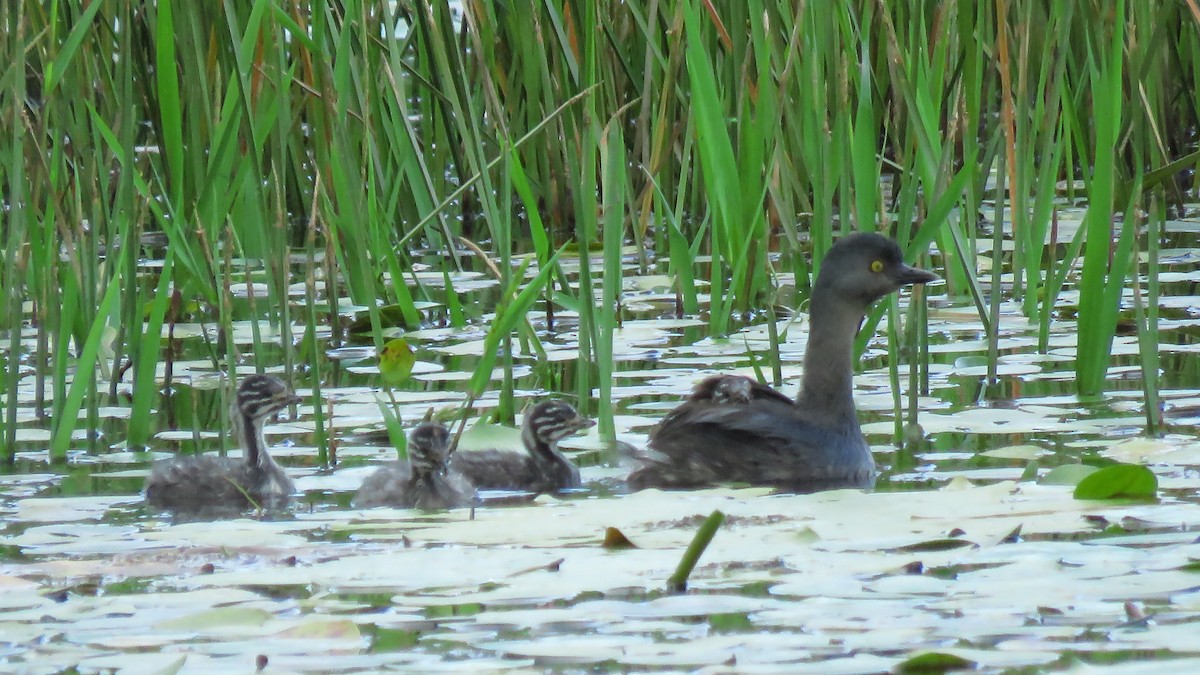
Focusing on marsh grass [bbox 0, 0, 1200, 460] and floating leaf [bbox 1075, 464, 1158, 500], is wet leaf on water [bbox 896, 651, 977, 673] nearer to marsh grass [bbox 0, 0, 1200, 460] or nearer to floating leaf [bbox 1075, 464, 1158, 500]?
floating leaf [bbox 1075, 464, 1158, 500]

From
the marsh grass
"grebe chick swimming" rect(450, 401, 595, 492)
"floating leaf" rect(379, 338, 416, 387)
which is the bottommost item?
"grebe chick swimming" rect(450, 401, 595, 492)

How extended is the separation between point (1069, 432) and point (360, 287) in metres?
2.86

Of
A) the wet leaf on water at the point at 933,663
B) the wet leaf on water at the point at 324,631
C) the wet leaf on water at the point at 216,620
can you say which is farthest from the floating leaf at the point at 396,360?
the wet leaf on water at the point at 933,663

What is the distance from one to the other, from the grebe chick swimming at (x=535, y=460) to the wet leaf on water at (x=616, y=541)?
122 cm

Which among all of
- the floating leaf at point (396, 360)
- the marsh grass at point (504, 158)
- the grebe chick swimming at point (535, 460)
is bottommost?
the grebe chick swimming at point (535, 460)

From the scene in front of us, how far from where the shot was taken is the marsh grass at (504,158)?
5523 millimetres

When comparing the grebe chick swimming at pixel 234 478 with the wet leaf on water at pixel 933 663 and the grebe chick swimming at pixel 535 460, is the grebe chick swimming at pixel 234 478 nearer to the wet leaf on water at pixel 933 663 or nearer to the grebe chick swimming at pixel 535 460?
the grebe chick swimming at pixel 535 460

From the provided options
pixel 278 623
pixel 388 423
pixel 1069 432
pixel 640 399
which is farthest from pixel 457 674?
pixel 640 399

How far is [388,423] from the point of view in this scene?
5312mm

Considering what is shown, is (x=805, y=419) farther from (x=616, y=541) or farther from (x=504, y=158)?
(x=616, y=541)

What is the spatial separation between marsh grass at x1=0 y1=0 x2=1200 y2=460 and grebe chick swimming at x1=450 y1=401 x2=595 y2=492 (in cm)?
15

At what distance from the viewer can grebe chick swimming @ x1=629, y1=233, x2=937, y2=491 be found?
5383mm

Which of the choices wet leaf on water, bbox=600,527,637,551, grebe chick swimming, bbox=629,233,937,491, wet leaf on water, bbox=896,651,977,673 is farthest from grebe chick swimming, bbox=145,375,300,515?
wet leaf on water, bbox=896,651,977,673

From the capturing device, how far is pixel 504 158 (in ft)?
18.7
